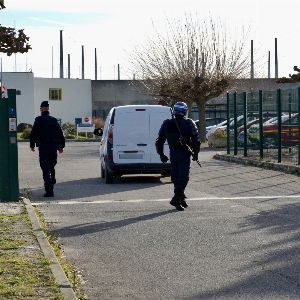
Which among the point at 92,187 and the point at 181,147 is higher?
the point at 181,147

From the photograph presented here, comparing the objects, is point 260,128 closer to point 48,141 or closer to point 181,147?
point 48,141

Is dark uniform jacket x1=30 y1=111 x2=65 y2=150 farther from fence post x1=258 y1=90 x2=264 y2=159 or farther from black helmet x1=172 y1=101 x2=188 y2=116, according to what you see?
fence post x1=258 y1=90 x2=264 y2=159

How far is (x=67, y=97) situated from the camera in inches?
2904

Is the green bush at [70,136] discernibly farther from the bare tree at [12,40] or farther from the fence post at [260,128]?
the bare tree at [12,40]

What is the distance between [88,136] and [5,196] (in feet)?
141

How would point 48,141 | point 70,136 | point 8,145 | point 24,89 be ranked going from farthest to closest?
point 24,89
point 70,136
point 48,141
point 8,145

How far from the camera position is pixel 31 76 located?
2758 inches

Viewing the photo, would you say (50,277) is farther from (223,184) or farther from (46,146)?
(223,184)

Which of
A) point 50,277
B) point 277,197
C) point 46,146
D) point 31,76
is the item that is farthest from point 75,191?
point 31,76

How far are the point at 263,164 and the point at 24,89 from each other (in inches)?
1833

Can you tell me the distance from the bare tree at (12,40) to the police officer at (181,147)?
5461 millimetres

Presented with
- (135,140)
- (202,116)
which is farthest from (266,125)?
(202,116)

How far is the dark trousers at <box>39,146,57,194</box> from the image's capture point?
57.1ft

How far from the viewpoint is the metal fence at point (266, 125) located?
2477 cm
